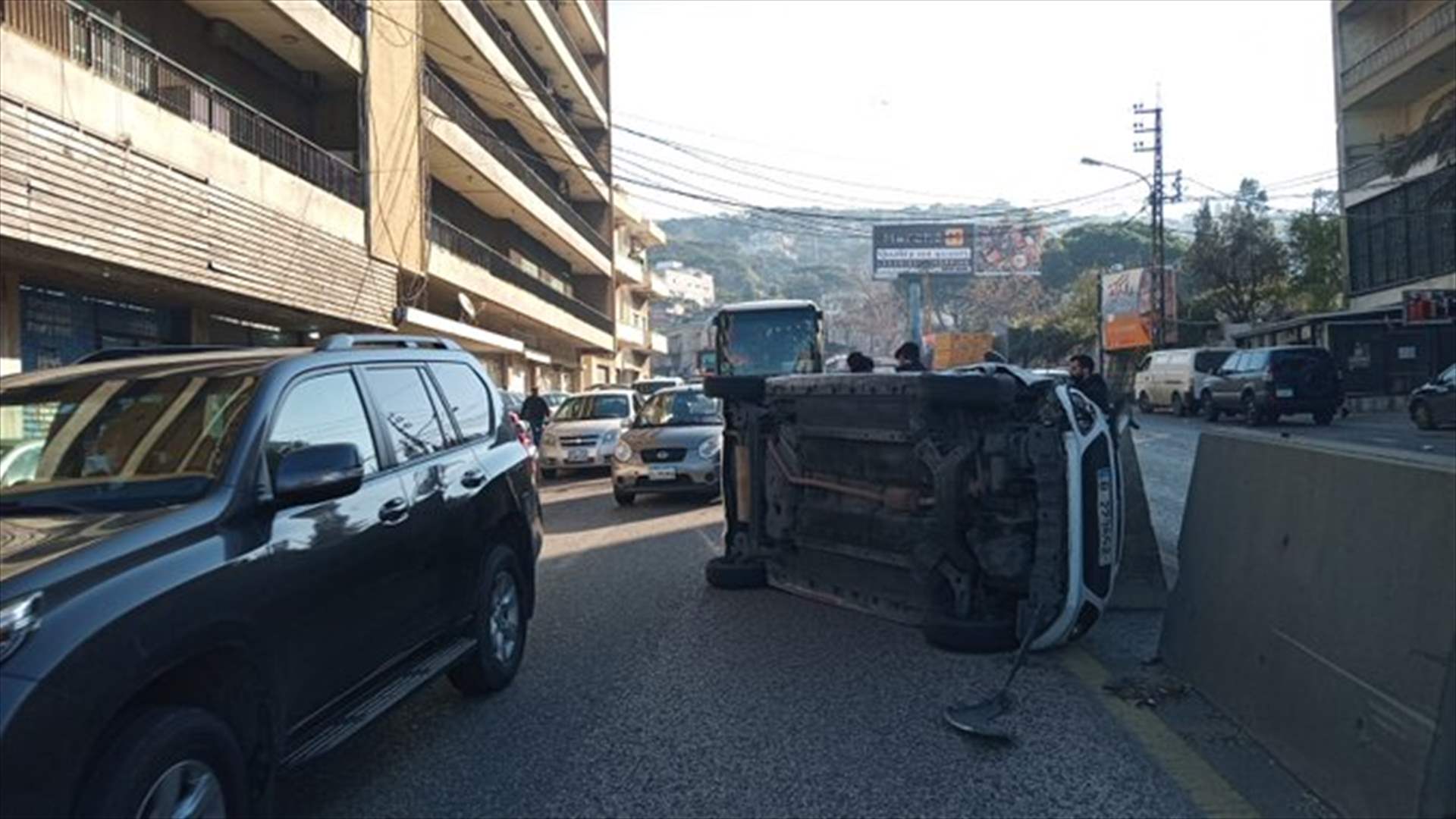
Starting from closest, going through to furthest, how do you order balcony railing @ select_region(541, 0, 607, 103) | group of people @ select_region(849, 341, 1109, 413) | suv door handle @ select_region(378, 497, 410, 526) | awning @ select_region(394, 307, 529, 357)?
suv door handle @ select_region(378, 497, 410, 526) < group of people @ select_region(849, 341, 1109, 413) < awning @ select_region(394, 307, 529, 357) < balcony railing @ select_region(541, 0, 607, 103)

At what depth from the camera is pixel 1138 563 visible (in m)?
7.16

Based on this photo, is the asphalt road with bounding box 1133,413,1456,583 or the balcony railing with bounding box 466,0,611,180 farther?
the balcony railing with bounding box 466,0,611,180

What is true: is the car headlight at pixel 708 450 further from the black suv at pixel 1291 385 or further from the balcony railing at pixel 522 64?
the balcony railing at pixel 522 64

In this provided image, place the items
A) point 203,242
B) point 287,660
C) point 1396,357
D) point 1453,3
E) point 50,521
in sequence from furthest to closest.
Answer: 1. point 1396,357
2. point 1453,3
3. point 203,242
4. point 287,660
5. point 50,521

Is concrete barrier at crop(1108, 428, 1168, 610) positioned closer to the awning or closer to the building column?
the building column

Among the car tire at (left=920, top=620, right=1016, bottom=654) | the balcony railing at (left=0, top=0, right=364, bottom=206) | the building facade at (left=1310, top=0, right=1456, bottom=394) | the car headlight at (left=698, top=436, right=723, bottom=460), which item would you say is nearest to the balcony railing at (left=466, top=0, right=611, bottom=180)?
the balcony railing at (left=0, top=0, right=364, bottom=206)

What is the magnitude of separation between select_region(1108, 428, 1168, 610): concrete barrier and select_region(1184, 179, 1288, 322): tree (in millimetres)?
44318

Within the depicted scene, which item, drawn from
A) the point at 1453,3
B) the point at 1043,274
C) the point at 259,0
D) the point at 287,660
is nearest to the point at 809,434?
the point at 287,660

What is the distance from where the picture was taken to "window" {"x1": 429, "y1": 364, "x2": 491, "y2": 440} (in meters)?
5.57

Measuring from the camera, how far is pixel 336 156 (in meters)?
20.9

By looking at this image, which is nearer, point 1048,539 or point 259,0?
point 1048,539

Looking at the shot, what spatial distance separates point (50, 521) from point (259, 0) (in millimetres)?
15757

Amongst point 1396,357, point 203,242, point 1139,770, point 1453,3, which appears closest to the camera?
point 1139,770

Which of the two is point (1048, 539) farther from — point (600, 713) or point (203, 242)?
point (203, 242)
